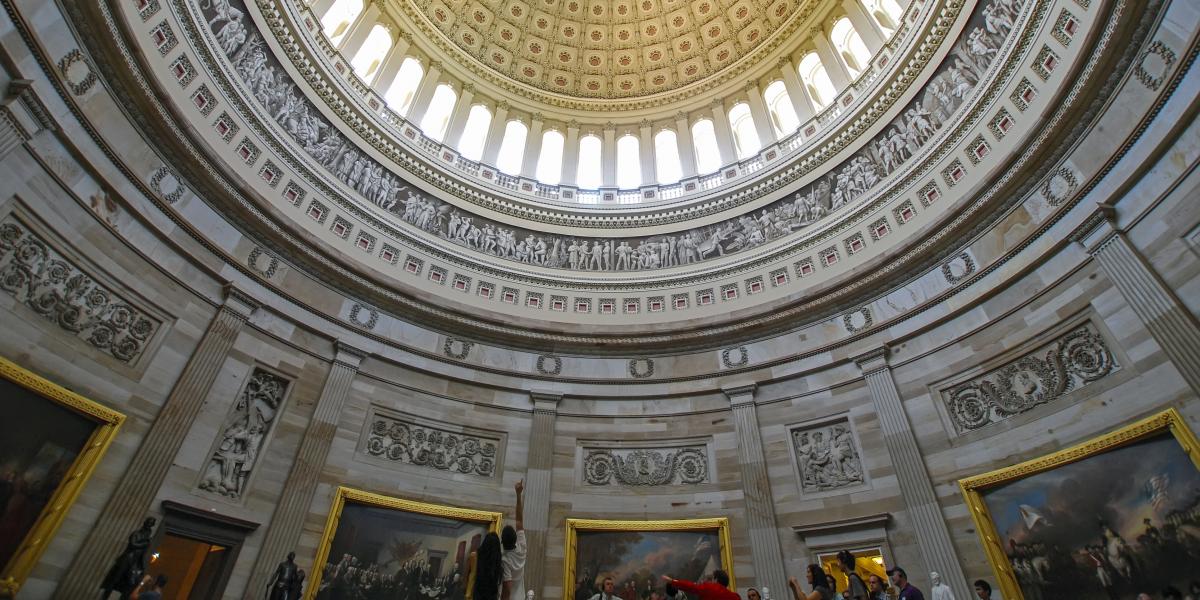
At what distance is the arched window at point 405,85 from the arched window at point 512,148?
3.73m

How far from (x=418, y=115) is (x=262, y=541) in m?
15.1

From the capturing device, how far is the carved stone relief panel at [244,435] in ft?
37.6

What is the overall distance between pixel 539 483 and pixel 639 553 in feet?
9.84

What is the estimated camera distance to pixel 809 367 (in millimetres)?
14984

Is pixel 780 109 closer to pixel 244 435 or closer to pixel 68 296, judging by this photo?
pixel 244 435

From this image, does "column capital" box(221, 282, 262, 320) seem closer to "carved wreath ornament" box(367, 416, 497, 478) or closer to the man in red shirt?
"carved wreath ornament" box(367, 416, 497, 478)

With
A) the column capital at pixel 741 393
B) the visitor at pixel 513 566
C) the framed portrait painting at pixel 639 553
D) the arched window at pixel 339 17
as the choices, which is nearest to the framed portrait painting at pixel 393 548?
the framed portrait painting at pixel 639 553

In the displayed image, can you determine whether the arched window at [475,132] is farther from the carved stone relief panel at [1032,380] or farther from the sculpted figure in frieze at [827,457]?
the carved stone relief panel at [1032,380]

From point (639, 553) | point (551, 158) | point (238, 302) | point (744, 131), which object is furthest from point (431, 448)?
point (744, 131)

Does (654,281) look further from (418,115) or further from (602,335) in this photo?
(418,115)

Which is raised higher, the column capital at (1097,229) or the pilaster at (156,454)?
the column capital at (1097,229)

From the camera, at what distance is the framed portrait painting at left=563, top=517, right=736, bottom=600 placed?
13391mm

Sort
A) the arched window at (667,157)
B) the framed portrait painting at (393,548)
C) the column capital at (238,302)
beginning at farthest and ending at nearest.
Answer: the arched window at (667,157) → the column capital at (238,302) → the framed portrait painting at (393,548)

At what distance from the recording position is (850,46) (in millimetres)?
20922
